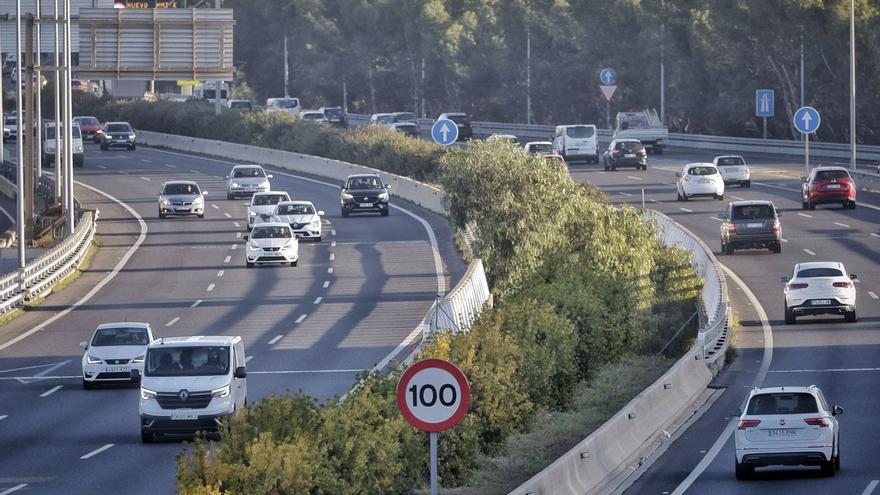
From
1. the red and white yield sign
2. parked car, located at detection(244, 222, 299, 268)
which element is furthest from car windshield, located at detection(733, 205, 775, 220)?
the red and white yield sign

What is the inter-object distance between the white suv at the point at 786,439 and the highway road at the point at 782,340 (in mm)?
298

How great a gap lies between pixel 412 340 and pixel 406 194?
35178 mm

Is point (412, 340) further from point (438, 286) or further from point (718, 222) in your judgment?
point (718, 222)

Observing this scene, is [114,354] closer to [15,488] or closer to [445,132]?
[15,488]

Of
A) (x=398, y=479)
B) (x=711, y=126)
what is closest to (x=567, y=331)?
(x=398, y=479)

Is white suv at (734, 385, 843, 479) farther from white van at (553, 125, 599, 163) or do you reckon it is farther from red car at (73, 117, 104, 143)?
red car at (73, 117, 104, 143)

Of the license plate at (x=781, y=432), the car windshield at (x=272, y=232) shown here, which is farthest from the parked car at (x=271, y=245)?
the license plate at (x=781, y=432)

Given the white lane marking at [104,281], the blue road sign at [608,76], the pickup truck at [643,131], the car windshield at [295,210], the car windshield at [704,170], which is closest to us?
the white lane marking at [104,281]

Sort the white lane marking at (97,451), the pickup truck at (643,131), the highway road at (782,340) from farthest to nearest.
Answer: the pickup truck at (643,131) → the white lane marking at (97,451) → the highway road at (782,340)

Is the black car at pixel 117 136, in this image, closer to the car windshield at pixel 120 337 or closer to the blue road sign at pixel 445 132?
the blue road sign at pixel 445 132

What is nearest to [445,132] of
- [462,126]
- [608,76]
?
[462,126]

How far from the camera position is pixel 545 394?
26.6 m

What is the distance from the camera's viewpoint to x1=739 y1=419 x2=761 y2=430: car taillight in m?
22.3

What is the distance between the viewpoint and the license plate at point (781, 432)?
22250mm
